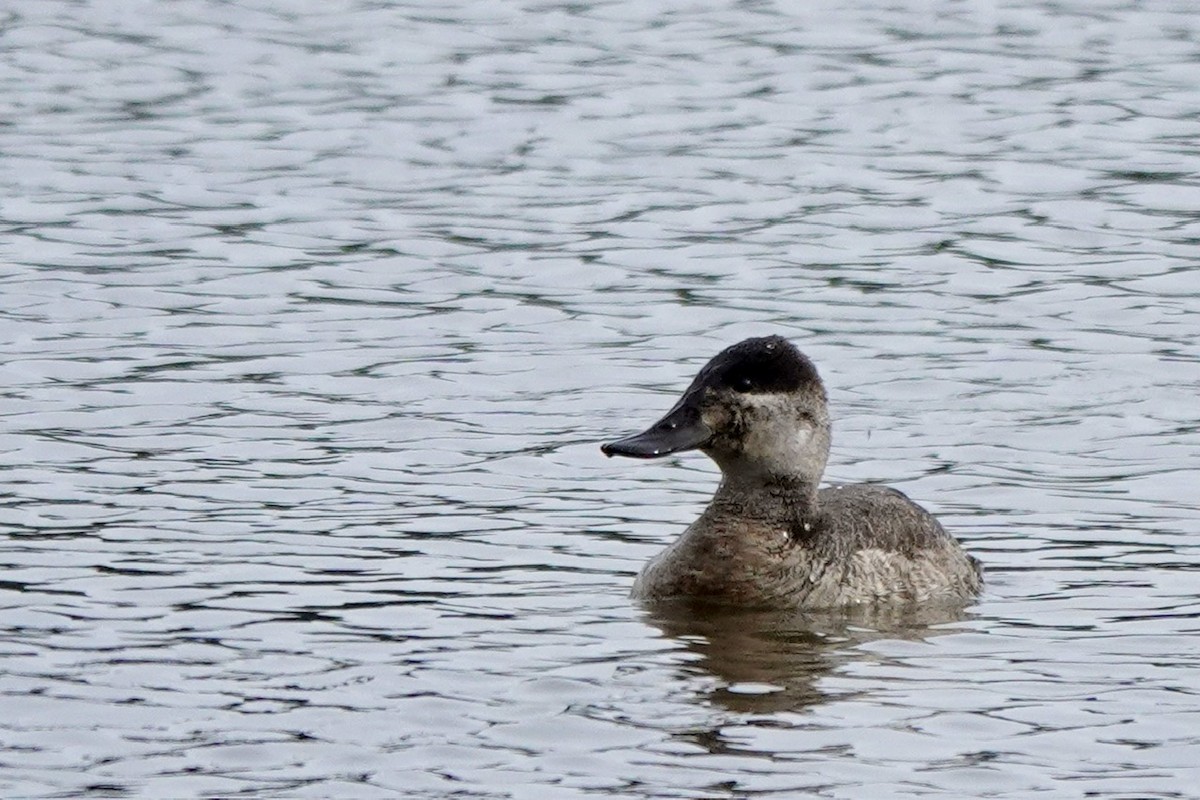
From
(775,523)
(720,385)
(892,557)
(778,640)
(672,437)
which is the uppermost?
(720,385)

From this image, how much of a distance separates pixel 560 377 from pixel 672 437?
4.01 meters

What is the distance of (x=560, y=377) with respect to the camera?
1508cm

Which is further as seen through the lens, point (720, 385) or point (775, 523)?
point (775, 523)

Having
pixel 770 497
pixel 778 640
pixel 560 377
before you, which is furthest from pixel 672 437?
pixel 560 377

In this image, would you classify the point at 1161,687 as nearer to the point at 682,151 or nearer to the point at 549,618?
the point at 549,618

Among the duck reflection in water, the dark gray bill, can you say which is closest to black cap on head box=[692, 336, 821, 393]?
the dark gray bill

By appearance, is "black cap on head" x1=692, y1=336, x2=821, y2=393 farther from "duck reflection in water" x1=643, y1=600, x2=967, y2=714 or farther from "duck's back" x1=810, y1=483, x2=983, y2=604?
"duck reflection in water" x1=643, y1=600, x2=967, y2=714

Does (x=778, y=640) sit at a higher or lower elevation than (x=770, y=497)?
lower

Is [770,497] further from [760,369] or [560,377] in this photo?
[560,377]

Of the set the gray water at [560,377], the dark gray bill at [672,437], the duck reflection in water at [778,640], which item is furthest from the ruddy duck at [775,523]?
the gray water at [560,377]

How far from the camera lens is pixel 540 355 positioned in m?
15.5

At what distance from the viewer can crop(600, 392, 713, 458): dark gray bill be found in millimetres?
11023

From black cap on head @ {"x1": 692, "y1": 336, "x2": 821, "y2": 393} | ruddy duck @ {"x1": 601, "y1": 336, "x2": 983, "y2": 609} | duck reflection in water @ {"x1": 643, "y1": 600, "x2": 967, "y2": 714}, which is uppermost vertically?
black cap on head @ {"x1": 692, "y1": 336, "x2": 821, "y2": 393}

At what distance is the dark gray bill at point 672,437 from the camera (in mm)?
11023
